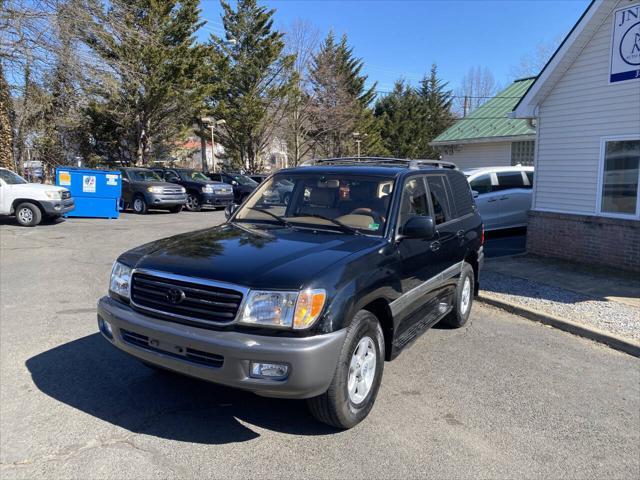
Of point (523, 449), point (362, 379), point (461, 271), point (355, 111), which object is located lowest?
point (523, 449)

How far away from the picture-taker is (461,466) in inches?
122

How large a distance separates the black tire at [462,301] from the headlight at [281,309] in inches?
118

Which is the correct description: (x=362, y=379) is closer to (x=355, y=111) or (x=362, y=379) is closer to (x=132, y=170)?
(x=132, y=170)

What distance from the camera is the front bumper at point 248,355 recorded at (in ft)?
9.57

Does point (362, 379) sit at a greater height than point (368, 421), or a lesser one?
greater

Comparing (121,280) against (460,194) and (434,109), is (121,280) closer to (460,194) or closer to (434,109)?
(460,194)

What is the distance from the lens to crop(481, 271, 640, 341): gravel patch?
6031 millimetres

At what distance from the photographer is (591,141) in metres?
9.38

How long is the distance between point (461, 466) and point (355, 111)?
136 ft

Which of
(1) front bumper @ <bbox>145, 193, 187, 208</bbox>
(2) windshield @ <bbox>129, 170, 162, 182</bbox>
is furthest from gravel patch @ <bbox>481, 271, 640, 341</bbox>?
(2) windshield @ <bbox>129, 170, 162, 182</bbox>

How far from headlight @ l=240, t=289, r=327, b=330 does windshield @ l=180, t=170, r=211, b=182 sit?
18877 millimetres

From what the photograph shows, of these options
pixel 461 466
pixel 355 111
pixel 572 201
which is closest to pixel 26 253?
pixel 461 466

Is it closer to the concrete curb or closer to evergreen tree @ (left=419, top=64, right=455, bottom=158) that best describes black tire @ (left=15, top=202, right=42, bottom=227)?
the concrete curb

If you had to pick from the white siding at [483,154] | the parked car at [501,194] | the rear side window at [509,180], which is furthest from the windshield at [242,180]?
the rear side window at [509,180]
